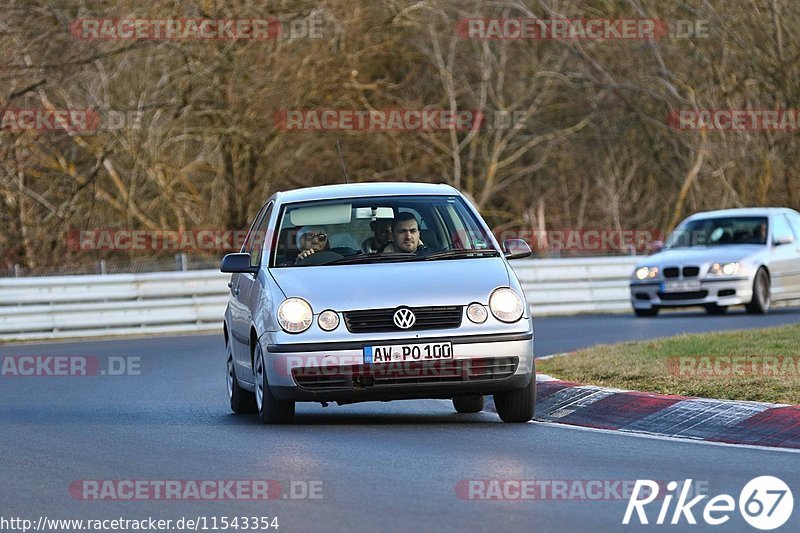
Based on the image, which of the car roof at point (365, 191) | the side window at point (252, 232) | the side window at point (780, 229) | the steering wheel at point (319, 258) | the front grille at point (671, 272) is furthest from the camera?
the side window at point (780, 229)

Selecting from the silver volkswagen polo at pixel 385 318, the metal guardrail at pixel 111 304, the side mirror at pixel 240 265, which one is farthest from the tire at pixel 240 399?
the metal guardrail at pixel 111 304

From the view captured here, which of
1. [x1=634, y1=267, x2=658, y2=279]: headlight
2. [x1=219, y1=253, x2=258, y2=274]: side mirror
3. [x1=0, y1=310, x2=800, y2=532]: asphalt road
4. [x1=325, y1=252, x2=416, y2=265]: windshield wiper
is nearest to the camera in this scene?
[x1=0, y1=310, x2=800, y2=532]: asphalt road

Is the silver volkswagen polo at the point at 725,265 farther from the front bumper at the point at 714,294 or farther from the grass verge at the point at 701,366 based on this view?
the grass verge at the point at 701,366

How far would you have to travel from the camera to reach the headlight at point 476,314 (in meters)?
11.1

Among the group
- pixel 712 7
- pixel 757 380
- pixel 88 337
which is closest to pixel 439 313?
pixel 757 380

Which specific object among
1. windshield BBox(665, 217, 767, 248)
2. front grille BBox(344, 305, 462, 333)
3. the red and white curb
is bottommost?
the red and white curb

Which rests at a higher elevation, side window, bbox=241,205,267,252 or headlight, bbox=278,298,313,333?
side window, bbox=241,205,267,252

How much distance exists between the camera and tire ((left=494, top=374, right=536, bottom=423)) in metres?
11.4

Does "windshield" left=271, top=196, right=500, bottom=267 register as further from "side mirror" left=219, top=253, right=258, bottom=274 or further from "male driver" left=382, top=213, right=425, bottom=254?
"side mirror" left=219, top=253, right=258, bottom=274

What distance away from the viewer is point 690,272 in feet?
82.0

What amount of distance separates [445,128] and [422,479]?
29.7m

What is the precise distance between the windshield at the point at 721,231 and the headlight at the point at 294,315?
15.5 m

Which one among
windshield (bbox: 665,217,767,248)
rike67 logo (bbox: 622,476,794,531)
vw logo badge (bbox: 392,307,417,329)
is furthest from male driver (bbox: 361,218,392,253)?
windshield (bbox: 665,217,767,248)

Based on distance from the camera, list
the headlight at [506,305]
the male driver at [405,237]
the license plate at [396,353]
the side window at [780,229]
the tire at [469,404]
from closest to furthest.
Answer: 1. the license plate at [396,353]
2. the headlight at [506,305]
3. the male driver at [405,237]
4. the tire at [469,404]
5. the side window at [780,229]
